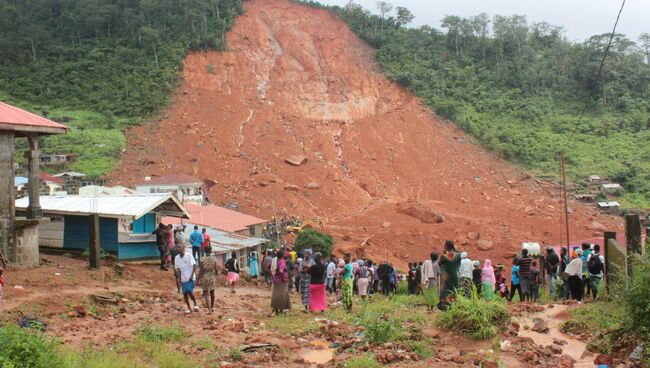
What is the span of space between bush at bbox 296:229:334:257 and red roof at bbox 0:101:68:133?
13.7 metres

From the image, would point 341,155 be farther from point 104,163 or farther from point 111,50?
point 111,50

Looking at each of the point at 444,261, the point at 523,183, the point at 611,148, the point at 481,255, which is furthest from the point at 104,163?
the point at 611,148

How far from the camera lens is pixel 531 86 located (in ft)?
185

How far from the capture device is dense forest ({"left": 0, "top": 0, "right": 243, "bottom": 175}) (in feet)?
137

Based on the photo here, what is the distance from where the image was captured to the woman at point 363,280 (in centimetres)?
1378

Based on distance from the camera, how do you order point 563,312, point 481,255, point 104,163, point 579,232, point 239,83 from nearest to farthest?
point 563,312 → point 481,255 → point 579,232 → point 104,163 → point 239,83

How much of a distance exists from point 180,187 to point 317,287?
23261mm

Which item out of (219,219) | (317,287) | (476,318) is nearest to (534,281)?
(317,287)

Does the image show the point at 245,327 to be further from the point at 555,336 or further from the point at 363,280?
the point at 363,280

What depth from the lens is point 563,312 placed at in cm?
983

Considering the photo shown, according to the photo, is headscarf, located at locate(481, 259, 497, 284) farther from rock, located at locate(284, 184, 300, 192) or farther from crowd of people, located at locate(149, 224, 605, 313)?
rock, located at locate(284, 184, 300, 192)

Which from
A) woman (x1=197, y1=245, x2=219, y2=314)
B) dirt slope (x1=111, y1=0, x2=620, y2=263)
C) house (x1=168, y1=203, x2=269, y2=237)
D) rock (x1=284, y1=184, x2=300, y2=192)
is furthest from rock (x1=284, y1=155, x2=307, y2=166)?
woman (x1=197, y1=245, x2=219, y2=314)

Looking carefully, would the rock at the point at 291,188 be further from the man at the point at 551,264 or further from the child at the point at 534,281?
the child at the point at 534,281

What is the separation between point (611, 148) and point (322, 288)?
40620 mm
